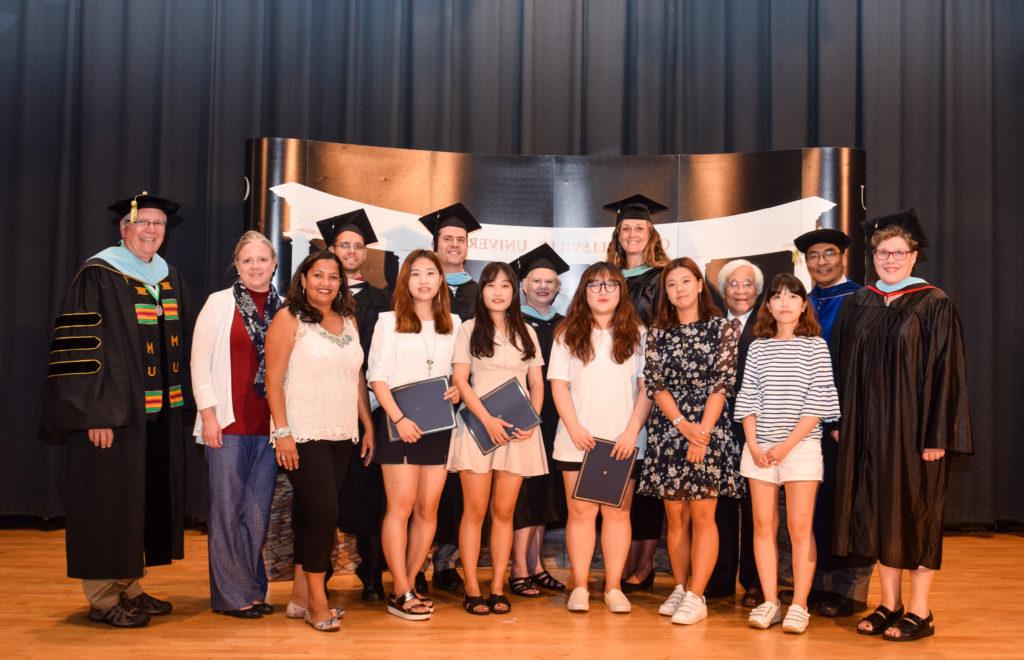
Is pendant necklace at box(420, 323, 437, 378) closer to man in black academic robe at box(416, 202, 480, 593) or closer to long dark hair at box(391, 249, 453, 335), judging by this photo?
long dark hair at box(391, 249, 453, 335)

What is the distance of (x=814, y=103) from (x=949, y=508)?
295 centimetres

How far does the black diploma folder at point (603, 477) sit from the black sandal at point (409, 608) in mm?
784

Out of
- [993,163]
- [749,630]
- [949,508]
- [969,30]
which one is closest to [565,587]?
[749,630]

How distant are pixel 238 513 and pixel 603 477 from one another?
1.50 m

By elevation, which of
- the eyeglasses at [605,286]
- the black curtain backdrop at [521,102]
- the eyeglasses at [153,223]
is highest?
the black curtain backdrop at [521,102]

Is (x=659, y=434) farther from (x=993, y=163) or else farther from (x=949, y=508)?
(x=993, y=163)

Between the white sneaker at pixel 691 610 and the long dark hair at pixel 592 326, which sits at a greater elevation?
the long dark hair at pixel 592 326

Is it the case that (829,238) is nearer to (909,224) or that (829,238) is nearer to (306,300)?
(909,224)

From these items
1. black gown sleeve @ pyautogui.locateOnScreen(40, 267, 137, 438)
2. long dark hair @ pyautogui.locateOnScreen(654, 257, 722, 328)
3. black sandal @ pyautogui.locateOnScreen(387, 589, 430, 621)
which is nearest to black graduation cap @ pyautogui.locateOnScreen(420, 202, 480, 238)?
long dark hair @ pyautogui.locateOnScreen(654, 257, 722, 328)

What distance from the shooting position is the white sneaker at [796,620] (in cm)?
347

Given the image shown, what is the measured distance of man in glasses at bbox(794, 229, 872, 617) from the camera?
12.5ft

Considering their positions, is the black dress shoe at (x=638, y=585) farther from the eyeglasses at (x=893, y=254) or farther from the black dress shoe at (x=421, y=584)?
the eyeglasses at (x=893, y=254)

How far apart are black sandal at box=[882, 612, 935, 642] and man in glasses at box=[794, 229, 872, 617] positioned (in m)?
0.33

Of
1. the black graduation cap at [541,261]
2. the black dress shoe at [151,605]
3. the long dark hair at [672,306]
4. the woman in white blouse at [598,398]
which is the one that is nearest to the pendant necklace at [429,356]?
the woman in white blouse at [598,398]
